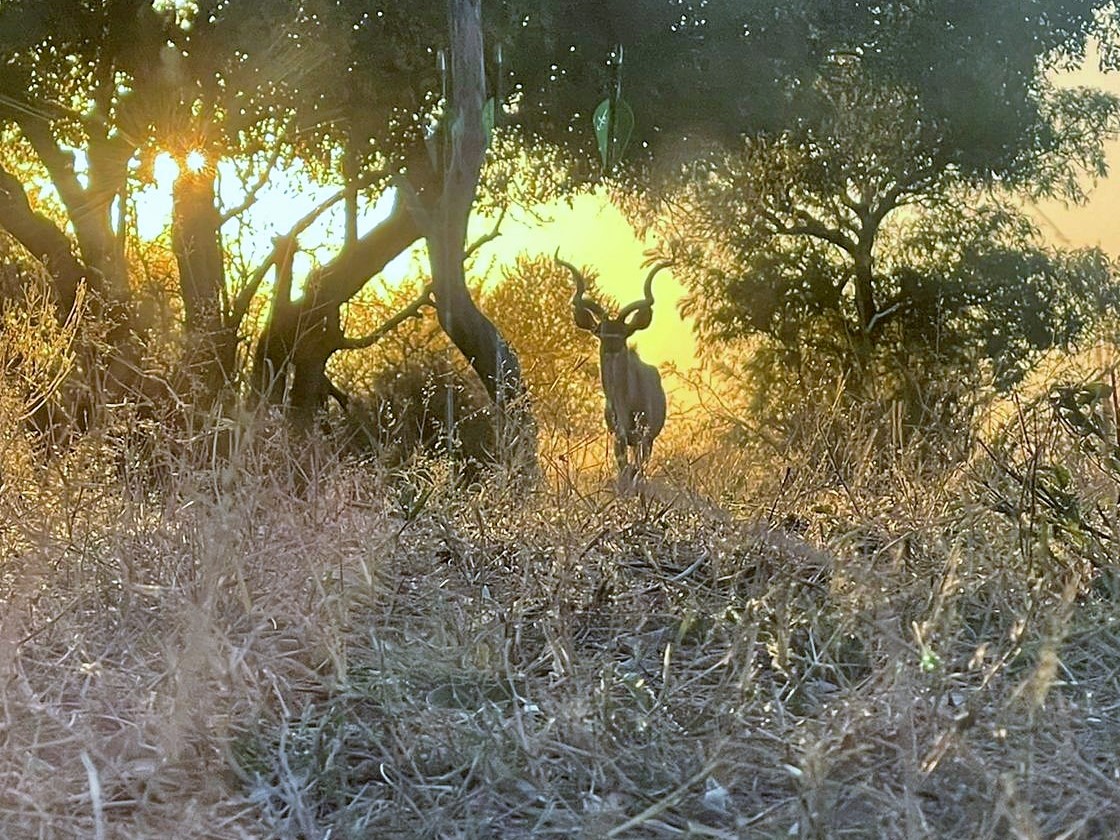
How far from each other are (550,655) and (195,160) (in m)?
7.99

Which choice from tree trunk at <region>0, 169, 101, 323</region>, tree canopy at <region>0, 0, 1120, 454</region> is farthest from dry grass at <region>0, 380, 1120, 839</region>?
tree trunk at <region>0, 169, 101, 323</region>

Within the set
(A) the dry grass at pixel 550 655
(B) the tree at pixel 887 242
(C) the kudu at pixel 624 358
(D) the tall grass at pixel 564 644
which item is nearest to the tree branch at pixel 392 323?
(C) the kudu at pixel 624 358

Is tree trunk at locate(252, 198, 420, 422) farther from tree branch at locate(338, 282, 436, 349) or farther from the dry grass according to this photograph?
the dry grass

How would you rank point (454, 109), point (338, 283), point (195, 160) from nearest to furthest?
point (454, 109) → point (195, 160) → point (338, 283)

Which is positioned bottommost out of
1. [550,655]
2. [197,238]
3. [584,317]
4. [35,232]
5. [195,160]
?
[550,655]

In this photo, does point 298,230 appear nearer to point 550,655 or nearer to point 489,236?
point 489,236

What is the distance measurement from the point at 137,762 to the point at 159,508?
152 cm

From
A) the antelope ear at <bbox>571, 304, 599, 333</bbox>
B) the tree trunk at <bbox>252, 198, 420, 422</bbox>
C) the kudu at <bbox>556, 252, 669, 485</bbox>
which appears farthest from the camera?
the antelope ear at <bbox>571, 304, 599, 333</bbox>

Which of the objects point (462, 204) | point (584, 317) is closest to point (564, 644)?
point (462, 204)

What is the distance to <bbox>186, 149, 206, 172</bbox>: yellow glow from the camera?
9.41m

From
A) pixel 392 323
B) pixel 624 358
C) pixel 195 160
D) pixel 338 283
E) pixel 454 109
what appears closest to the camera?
pixel 454 109

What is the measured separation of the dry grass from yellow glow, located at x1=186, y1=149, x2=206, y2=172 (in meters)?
6.05

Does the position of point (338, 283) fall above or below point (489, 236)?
below

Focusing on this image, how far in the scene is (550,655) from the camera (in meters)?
2.75
